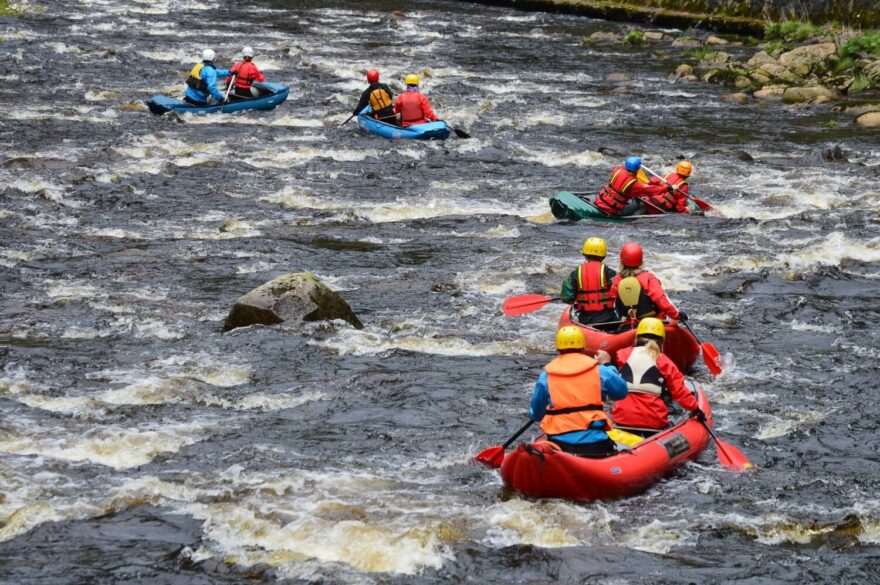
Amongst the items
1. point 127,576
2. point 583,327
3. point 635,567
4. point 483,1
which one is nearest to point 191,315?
point 583,327

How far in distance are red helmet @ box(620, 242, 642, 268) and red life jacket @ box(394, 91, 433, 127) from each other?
9784 mm

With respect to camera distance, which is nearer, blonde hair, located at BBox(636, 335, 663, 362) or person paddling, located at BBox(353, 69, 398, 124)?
blonde hair, located at BBox(636, 335, 663, 362)

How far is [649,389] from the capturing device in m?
8.84

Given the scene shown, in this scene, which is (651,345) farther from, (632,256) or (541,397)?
(632,256)

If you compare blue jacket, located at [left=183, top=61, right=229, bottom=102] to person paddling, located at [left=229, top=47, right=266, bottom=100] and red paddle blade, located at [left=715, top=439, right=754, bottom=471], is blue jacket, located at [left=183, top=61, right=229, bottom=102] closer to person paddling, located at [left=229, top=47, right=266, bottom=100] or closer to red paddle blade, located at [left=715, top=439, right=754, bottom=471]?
person paddling, located at [left=229, top=47, right=266, bottom=100]

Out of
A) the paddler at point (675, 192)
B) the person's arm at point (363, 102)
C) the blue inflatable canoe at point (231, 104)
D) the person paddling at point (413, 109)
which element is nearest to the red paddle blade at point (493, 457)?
the paddler at point (675, 192)

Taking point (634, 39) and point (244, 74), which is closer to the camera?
point (244, 74)

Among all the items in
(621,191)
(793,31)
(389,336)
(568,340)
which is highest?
(793,31)

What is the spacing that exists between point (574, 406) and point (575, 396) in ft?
0.23

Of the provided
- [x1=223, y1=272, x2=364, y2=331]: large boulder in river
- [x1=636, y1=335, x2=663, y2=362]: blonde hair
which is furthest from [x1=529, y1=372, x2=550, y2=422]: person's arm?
[x1=223, y1=272, x2=364, y2=331]: large boulder in river

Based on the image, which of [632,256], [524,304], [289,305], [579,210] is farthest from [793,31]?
[289,305]

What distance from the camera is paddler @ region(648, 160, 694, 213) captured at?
1569cm

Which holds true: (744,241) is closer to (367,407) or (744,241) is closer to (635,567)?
(367,407)

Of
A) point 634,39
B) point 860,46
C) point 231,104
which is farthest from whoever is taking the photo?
point 634,39
